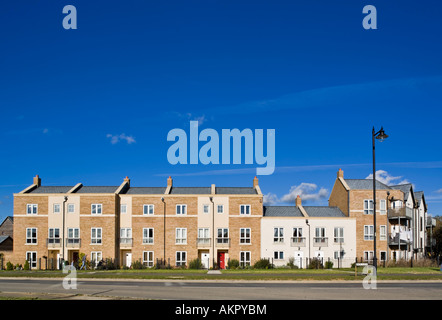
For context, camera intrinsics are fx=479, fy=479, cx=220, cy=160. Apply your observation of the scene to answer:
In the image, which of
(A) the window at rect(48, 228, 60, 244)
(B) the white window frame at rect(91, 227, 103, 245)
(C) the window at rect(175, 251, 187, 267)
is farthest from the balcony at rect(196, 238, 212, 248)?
(A) the window at rect(48, 228, 60, 244)

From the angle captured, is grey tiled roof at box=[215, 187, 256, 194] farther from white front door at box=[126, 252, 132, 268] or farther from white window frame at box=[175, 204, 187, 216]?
white front door at box=[126, 252, 132, 268]

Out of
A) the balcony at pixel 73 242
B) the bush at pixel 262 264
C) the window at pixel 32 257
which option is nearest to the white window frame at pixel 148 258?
the balcony at pixel 73 242

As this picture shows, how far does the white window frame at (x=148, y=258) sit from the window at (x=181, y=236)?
3.11m

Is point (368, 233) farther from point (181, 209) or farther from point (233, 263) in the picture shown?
point (181, 209)


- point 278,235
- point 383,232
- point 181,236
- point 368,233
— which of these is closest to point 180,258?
point 181,236

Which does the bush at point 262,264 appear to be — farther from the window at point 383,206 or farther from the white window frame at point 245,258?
the window at point 383,206

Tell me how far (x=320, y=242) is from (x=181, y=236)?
607 inches

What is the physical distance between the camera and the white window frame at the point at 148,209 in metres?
53.0

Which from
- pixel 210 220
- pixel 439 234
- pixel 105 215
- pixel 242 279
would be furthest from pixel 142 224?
pixel 439 234

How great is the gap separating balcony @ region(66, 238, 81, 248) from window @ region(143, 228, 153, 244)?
6.93 metres
